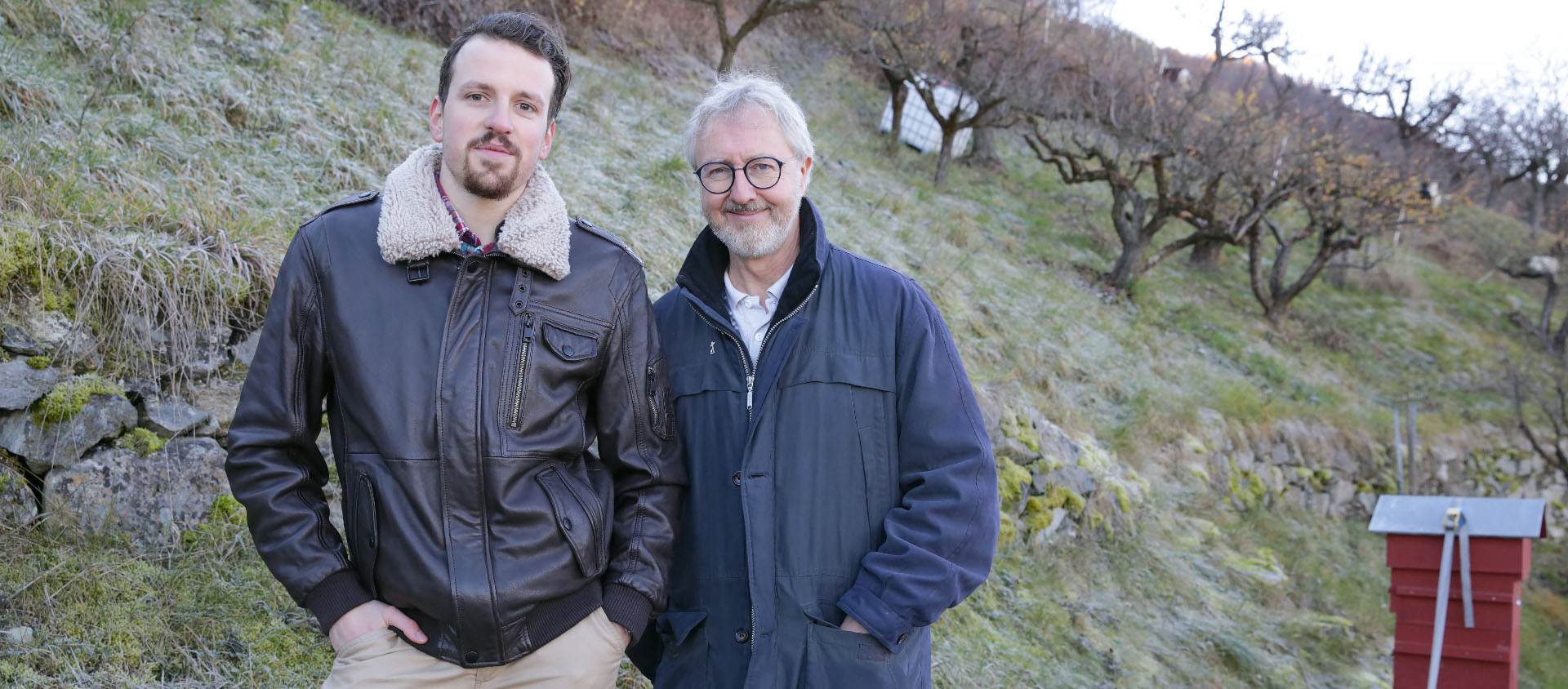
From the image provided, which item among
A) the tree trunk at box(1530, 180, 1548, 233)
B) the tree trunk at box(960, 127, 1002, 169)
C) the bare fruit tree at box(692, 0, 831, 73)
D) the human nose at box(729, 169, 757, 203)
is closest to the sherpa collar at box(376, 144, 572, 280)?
the human nose at box(729, 169, 757, 203)

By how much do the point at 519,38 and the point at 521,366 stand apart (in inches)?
28.0

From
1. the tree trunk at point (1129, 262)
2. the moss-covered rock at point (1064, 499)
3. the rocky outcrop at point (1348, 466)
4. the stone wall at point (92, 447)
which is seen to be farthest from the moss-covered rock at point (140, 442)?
the tree trunk at point (1129, 262)

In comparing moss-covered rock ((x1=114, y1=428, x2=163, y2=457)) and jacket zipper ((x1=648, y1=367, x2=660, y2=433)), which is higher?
jacket zipper ((x1=648, y1=367, x2=660, y2=433))

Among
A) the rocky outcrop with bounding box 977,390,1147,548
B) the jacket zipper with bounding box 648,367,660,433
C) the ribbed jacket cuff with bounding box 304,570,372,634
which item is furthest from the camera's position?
the rocky outcrop with bounding box 977,390,1147,548

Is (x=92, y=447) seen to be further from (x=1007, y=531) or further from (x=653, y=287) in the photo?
(x=1007, y=531)

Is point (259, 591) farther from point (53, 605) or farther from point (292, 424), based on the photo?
point (292, 424)

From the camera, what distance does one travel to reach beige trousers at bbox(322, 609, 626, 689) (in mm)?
1919

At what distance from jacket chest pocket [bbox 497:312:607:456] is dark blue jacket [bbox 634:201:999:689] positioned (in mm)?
354

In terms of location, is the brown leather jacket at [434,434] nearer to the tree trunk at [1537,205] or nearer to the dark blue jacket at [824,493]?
the dark blue jacket at [824,493]

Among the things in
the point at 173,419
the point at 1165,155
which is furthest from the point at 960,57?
the point at 173,419

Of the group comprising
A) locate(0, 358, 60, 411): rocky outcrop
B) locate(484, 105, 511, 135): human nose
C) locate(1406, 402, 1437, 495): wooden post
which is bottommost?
locate(1406, 402, 1437, 495): wooden post

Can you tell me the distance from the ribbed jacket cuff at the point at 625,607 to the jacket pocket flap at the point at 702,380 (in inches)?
19.2

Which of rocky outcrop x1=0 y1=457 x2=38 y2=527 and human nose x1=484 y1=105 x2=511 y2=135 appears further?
rocky outcrop x1=0 y1=457 x2=38 y2=527

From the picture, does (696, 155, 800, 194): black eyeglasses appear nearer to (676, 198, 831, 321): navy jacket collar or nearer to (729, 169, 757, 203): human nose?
(729, 169, 757, 203): human nose
